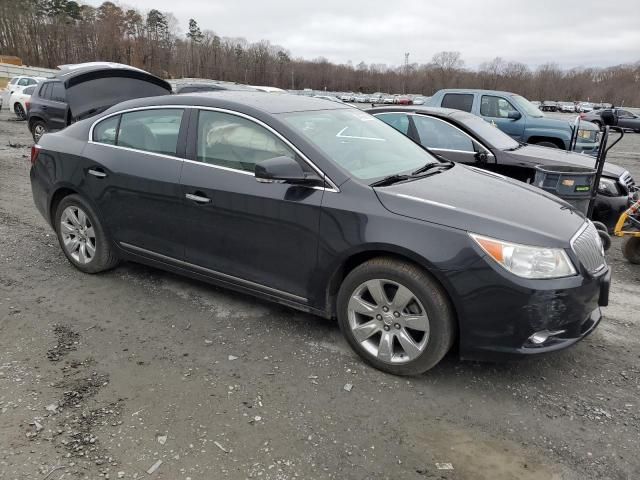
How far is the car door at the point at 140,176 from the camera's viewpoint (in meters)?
3.81

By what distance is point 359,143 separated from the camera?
365 centimetres

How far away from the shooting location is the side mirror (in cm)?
305

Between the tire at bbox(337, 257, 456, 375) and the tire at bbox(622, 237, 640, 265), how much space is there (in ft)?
11.9

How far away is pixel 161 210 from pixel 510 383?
9.19 feet

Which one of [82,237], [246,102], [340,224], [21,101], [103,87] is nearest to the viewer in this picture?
[340,224]

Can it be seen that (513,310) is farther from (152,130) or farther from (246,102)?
(152,130)

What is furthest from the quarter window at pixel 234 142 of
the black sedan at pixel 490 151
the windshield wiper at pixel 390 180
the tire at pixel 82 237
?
the black sedan at pixel 490 151

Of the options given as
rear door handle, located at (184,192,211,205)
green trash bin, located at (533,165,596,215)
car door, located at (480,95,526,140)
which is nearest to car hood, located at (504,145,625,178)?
green trash bin, located at (533,165,596,215)

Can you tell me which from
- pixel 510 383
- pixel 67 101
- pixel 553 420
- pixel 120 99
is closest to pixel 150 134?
pixel 510 383

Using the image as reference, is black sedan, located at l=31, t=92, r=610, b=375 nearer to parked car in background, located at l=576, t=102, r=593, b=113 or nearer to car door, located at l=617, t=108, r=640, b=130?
car door, located at l=617, t=108, r=640, b=130

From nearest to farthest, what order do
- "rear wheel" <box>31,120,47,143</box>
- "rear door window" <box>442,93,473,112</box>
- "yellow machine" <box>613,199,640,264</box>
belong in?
"yellow machine" <box>613,199,640,264</box> < "rear door window" <box>442,93,473,112</box> < "rear wheel" <box>31,120,47,143</box>

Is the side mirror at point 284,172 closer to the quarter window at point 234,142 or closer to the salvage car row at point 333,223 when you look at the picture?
the salvage car row at point 333,223

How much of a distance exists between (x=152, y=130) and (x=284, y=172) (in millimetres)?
1583

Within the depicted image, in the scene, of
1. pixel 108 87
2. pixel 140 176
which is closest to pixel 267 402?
pixel 140 176
